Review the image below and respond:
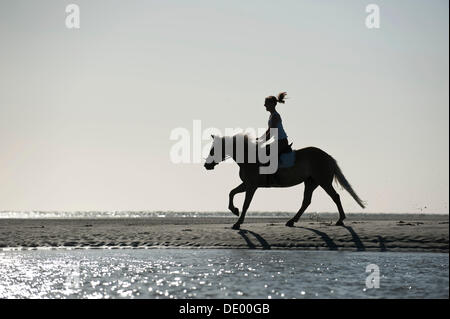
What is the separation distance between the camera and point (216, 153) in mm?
18984

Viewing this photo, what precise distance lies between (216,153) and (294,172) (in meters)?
2.67

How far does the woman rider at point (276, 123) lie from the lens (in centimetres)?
1853

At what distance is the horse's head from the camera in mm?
19000

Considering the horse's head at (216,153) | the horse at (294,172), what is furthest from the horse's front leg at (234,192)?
the horse's head at (216,153)

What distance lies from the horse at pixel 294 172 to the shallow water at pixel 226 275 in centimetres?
311

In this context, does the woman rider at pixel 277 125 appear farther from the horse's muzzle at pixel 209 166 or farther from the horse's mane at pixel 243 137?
the horse's muzzle at pixel 209 166

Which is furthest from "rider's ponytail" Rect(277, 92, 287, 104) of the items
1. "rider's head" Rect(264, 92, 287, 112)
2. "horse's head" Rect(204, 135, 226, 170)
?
"horse's head" Rect(204, 135, 226, 170)

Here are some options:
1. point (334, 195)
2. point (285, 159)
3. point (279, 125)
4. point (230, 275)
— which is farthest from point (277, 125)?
point (230, 275)

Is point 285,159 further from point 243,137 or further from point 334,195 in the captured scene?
point 334,195

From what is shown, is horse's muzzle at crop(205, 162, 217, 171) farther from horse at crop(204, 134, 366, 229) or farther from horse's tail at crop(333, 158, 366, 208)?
horse's tail at crop(333, 158, 366, 208)

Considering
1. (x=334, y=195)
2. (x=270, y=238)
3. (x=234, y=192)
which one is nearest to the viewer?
(x=270, y=238)
